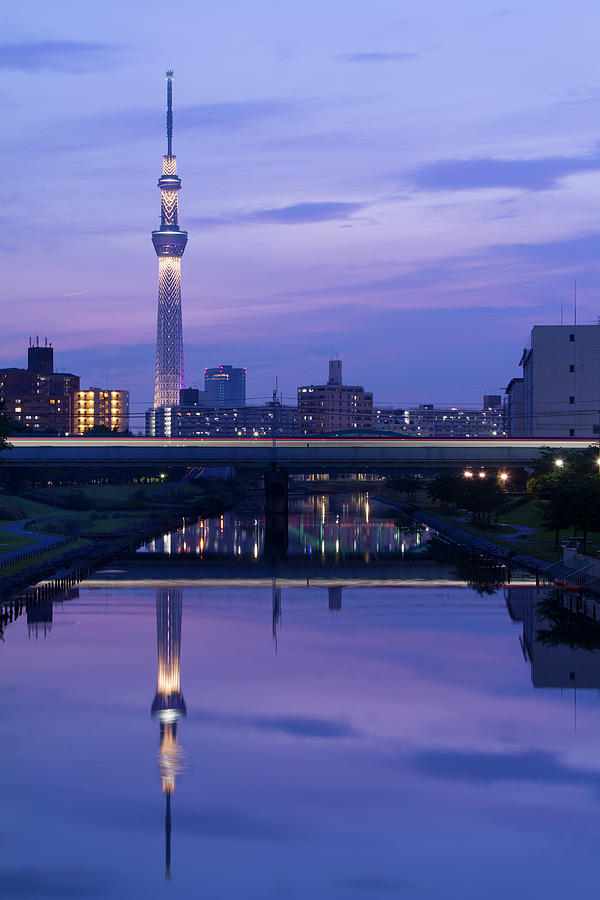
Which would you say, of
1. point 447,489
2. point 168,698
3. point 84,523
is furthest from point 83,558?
point 447,489

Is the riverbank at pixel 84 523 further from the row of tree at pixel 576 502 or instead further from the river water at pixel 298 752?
the row of tree at pixel 576 502

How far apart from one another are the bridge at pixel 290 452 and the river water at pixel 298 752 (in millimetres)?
72389

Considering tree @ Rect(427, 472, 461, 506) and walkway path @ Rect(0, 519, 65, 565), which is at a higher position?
tree @ Rect(427, 472, 461, 506)

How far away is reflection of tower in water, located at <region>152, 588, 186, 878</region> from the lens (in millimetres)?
25484

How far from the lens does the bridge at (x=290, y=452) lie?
128 meters

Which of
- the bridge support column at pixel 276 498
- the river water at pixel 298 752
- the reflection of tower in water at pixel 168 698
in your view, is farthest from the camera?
the bridge support column at pixel 276 498

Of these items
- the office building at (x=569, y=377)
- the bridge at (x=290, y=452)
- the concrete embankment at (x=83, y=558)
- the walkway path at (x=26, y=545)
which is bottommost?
the concrete embankment at (x=83, y=558)

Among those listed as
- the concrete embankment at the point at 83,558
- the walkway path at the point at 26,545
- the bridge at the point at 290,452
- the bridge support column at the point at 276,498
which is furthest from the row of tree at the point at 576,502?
the bridge support column at the point at 276,498

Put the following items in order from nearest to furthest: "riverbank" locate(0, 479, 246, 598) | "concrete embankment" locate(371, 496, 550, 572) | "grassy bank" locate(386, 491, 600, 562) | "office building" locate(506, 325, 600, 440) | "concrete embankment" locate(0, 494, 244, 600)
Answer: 1. "concrete embankment" locate(0, 494, 244, 600)
2. "riverbank" locate(0, 479, 246, 598)
3. "concrete embankment" locate(371, 496, 550, 572)
4. "grassy bank" locate(386, 491, 600, 562)
5. "office building" locate(506, 325, 600, 440)

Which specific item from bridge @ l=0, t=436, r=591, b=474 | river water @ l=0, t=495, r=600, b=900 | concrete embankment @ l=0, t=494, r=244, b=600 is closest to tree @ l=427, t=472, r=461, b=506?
bridge @ l=0, t=436, r=591, b=474

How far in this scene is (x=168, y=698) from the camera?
34.5 m

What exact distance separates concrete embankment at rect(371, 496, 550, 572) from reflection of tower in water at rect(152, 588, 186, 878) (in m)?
24.8

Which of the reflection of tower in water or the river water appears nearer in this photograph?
the river water

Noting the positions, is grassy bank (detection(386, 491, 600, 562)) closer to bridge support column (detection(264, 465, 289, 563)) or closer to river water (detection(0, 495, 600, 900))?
bridge support column (detection(264, 465, 289, 563))
